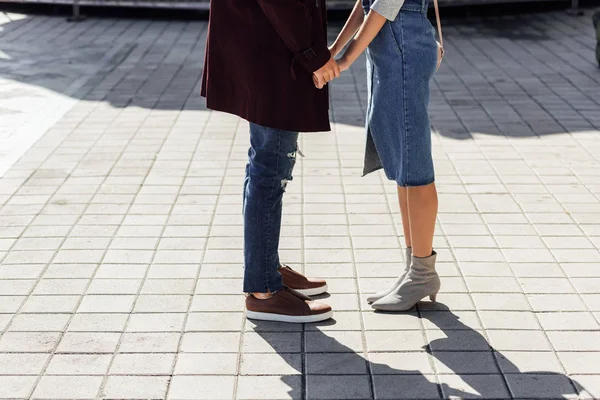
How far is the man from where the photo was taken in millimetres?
3604

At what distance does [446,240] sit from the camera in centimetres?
502

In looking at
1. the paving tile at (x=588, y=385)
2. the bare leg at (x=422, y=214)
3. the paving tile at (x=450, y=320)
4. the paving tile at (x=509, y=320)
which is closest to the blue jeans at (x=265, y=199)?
the bare leg at (x=422, y=214)

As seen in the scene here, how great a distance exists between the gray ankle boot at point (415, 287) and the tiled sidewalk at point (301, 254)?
0.08m

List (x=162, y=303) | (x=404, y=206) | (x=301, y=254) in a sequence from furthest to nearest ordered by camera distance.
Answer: (x=301, y=254) → (x=162, y=303) → (x=404, y=206)

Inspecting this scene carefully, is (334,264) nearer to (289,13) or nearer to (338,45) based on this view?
(338,45)

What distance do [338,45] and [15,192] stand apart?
9.19ft

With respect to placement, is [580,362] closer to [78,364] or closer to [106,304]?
[78,364]

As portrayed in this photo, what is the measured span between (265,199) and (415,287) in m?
0.78

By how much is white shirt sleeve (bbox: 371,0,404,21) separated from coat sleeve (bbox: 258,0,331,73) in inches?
10.1

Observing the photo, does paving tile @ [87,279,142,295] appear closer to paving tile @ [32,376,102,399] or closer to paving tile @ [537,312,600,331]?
paving tile @ [32,376,102,399]

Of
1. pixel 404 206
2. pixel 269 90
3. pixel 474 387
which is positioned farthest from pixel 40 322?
pixel 474 387

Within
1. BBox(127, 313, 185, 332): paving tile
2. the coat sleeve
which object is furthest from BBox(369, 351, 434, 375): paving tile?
the coat sleeve

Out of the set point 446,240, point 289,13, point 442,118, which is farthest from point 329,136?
point 289,13

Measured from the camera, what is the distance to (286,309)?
402 cm
